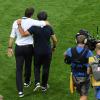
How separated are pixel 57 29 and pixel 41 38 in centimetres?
513

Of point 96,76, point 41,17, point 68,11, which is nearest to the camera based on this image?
point 96,76

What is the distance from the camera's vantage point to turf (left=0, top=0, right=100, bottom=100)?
13930 mm

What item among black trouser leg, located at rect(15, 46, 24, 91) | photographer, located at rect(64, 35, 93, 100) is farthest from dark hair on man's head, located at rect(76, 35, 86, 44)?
black trouser leg, located at rect(15, 46, 24, 91)

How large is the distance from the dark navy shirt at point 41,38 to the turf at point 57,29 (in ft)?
4.33

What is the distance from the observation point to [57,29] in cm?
1814

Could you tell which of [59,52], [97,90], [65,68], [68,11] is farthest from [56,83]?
[68,11]

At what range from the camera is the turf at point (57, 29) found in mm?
13930

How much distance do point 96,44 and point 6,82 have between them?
3.93 metres

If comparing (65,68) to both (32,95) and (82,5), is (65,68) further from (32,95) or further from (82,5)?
(82,5)

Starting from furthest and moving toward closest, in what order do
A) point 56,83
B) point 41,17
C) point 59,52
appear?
point 59,52
point 56,83
point 41,17

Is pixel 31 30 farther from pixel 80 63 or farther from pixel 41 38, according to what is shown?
pixel 80 63

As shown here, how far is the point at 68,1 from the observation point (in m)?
20.4

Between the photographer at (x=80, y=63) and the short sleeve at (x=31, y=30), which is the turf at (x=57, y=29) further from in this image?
the short sleeve at (x=31, y=30)

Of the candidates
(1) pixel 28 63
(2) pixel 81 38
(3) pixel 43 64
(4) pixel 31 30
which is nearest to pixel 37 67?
(3) pixel 43 64
